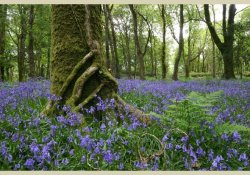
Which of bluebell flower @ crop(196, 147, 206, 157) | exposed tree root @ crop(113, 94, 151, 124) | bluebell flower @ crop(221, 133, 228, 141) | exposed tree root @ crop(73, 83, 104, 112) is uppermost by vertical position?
exposed tree root @ crop(73, 83, 104, 112)

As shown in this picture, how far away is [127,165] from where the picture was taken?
2697mm

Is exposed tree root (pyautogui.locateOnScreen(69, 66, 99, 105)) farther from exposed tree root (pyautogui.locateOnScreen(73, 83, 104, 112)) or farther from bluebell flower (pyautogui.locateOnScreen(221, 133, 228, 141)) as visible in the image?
bluebell flower (pyautogui.locateOnScreen(221, 133, 228, 141))

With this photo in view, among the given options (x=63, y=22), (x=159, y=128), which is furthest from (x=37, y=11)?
(x=159, y=128)

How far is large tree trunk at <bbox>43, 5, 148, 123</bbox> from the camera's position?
4191 millimetres

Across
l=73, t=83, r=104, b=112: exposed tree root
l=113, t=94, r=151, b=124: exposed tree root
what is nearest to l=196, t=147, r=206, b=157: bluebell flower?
l=113, t=94, r=151, b=124: exposed tree root

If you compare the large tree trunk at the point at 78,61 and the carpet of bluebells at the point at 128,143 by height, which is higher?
the large tree trunk at the point at 78,61

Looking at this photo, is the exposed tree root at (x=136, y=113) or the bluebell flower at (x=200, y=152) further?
the exposed tree root at (x=136, y=113)

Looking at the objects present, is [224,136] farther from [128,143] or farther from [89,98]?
[89,98]

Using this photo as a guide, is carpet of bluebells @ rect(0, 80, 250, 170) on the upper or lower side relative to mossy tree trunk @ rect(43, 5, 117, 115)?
lower

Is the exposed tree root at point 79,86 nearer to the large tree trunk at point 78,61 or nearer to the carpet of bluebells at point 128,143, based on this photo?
the large tree trunk at point 78,61

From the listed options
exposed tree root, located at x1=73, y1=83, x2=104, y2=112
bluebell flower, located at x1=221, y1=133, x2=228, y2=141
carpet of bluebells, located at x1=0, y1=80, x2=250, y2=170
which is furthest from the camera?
exposed tree root, located at x1=73, y1=83, x2=104, y2=112

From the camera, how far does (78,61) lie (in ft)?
14.4

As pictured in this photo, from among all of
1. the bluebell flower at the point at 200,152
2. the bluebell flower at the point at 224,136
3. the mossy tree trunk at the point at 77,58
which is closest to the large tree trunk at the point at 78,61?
the mossy tree trunk at the point at 77,58

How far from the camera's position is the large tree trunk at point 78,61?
419 cm
